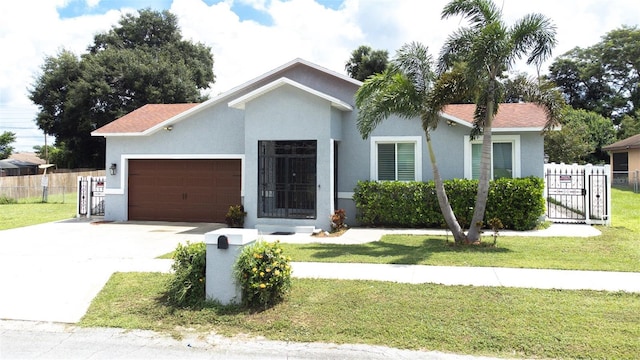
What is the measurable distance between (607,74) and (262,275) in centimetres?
Result: 5184

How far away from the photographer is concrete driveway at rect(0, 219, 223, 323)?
260 inches

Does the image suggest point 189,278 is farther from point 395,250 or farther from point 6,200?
point 6,200

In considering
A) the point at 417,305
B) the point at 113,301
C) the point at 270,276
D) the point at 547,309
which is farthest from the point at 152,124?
the point at 547,309

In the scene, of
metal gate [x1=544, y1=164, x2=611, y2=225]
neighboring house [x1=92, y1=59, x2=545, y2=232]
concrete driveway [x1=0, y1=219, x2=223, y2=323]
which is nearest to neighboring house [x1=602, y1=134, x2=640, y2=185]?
metal gate [x1=544, y1=164, x2=611, y2=225]

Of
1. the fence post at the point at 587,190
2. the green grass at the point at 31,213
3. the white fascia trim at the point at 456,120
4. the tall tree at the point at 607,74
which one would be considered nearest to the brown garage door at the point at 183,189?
the green grass at the point at 31,213

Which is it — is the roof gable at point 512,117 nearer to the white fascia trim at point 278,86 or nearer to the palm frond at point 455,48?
the palm frond at point 455,48

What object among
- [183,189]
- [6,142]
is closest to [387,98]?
[183,189]

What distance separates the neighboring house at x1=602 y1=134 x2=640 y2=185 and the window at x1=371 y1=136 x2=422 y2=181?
21.7 meters

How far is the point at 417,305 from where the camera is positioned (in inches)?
236

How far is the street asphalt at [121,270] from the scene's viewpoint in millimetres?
4941

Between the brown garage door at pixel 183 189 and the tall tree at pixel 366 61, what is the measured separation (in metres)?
21.8

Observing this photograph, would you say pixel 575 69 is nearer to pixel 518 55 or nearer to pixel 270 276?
pixel 518 55

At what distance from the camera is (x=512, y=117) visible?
1453cm

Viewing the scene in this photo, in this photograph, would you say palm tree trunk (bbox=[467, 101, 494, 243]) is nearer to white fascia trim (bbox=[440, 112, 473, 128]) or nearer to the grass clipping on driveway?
white fascia trim (bbox=[440, 112, 473, 128])
